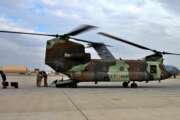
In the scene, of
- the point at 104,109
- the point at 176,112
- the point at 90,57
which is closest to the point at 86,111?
the point at 104,109

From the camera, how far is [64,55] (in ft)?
98.0

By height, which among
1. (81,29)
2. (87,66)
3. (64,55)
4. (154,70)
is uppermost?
(81,29)

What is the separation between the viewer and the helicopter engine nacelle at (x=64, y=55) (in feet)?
97.6

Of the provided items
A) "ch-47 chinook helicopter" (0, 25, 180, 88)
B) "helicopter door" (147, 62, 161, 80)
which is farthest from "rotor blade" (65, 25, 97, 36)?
"helicopter door" (147, 62, 161, 80)

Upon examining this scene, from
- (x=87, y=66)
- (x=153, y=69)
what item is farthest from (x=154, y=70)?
(x=87, y=66)

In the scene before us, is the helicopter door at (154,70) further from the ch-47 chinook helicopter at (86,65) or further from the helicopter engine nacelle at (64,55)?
the helicopter engine nacelle at (64,55)

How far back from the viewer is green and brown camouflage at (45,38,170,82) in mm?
29500

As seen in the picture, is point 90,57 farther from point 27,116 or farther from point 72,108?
point 27,116

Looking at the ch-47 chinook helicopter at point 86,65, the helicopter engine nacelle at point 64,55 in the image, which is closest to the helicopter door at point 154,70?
the ch-47 chinook helicopter at point 86,65

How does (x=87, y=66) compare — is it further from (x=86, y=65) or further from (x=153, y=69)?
(x=153, y=69)

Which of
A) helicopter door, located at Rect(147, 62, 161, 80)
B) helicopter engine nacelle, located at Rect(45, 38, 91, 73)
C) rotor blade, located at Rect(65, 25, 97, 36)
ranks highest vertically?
rotor blade, located at Rect(65, 25, 97, 36)

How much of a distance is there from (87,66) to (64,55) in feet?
6.61

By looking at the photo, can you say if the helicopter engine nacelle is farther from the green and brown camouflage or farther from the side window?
the side window

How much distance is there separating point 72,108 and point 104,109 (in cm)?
120
